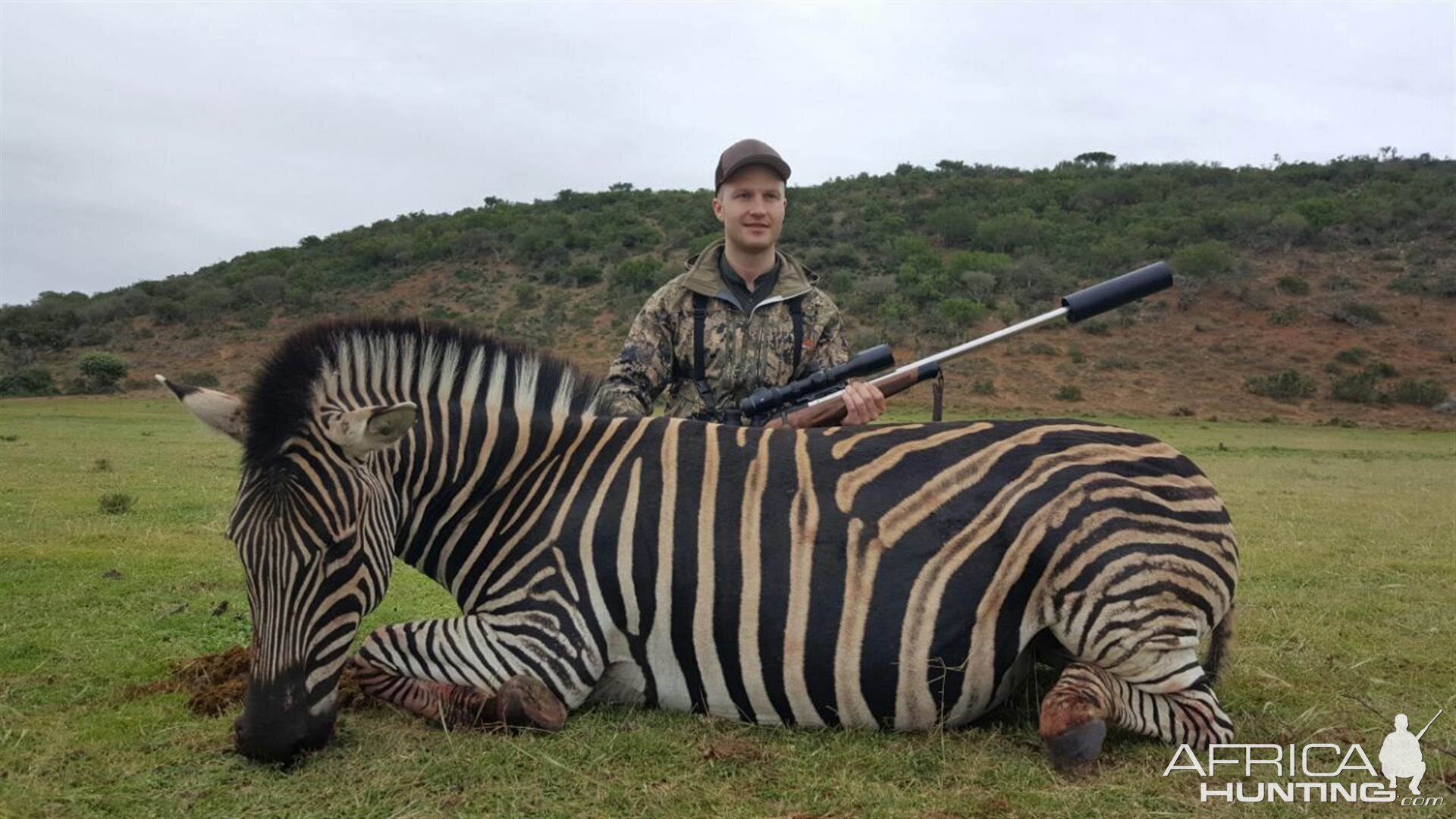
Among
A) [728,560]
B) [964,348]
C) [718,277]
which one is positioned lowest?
[728,560]

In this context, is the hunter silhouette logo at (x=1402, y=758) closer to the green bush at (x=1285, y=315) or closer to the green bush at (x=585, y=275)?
the green bush at (x=1285, y=315)

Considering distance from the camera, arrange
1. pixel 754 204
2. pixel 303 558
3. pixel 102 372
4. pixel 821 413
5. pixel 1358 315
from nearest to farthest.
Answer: pixel 303 558
pixel 821 413
pixel 754 204
pixel 102 372
pixel 1358 315

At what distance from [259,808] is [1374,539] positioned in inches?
416

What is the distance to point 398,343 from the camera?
4.11 m

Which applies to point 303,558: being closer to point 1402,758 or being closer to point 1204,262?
point 1402,758

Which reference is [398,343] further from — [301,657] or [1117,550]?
[1117,550]

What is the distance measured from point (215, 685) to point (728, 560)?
98.7 inches

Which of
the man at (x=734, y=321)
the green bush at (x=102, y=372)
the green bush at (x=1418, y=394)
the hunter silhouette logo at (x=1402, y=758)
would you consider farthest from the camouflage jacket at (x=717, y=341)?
the green bush at (x=102, y=372)

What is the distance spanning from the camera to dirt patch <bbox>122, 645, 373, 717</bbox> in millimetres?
4066

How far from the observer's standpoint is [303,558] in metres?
3.31

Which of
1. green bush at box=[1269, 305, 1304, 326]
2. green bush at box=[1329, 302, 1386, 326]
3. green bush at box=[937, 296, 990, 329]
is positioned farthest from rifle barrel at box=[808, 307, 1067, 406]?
green bush at box=[1329, 302, 1386, 326]

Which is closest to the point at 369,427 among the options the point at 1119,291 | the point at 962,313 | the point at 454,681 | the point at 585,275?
the point at 454,681

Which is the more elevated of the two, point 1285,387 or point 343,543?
point 343,543

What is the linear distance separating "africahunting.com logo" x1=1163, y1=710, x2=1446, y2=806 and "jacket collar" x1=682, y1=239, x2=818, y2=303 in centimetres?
342
